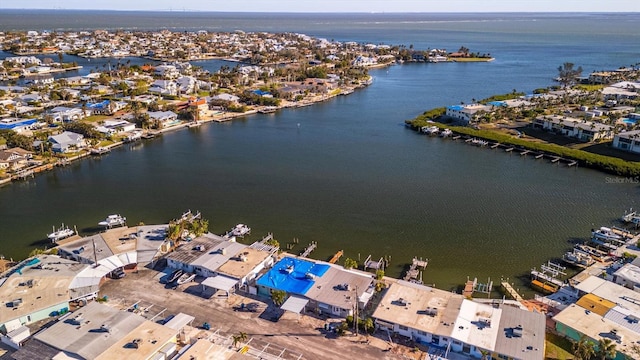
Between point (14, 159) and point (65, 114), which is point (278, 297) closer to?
point (14, 159)

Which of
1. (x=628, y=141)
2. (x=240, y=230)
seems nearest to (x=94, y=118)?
(x=240, y=230)

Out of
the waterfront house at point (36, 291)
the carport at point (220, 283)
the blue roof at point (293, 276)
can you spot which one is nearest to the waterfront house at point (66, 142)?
the waterfront house at point (36, 291)

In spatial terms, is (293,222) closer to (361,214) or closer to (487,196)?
(361,214)

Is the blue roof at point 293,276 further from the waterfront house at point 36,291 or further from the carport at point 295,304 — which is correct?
the waterfront house at point 36,291

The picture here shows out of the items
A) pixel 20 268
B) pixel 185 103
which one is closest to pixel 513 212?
pixel 20 268

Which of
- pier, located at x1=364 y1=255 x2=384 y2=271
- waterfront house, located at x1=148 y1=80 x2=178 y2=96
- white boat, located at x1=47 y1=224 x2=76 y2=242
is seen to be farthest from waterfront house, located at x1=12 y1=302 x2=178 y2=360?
waterfront house, located at x1=148 y1=80 x2=178 y2=96

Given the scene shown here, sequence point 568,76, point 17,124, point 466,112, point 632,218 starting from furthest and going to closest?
1. point 568,76
2. point 466,112
3. point 17,124
4. point 632,218
